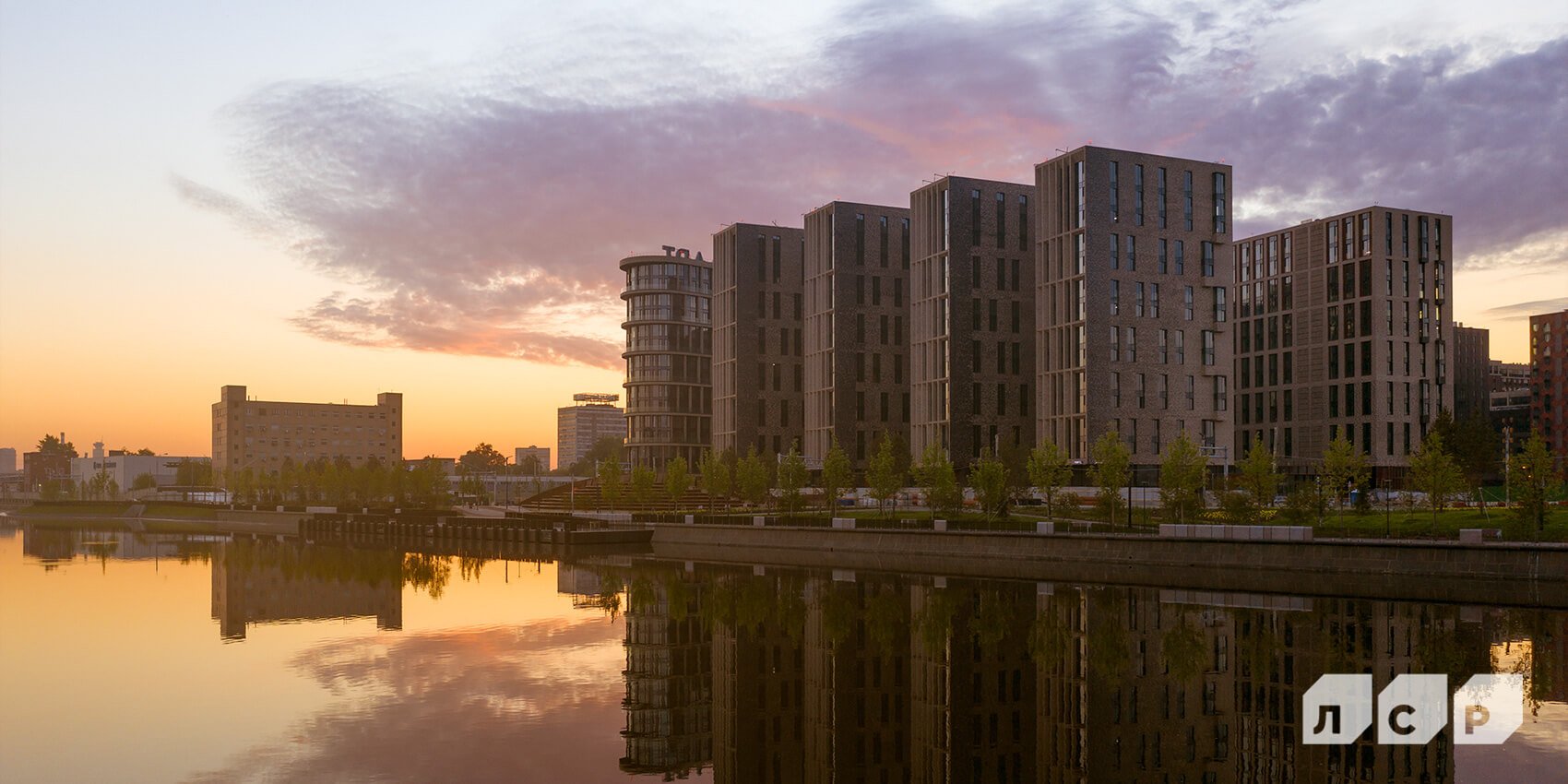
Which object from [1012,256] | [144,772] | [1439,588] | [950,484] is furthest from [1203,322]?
[144,772]

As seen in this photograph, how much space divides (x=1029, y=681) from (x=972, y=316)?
86734 millimetres

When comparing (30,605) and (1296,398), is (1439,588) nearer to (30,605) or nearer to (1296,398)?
(30,605)

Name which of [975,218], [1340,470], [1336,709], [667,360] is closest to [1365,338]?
[975,218]

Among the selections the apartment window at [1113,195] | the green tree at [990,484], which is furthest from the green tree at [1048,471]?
the apartment window at [1113,195]

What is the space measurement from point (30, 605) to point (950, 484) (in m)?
55.8

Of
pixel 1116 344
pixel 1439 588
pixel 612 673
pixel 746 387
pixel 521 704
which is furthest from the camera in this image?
pixel 746 387

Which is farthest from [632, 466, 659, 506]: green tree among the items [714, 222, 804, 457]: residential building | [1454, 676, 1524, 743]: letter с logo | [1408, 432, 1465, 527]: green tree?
[1454, 676, 1524, 743]: letter с logo

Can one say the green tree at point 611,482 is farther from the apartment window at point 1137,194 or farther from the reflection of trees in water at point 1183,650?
the reflection of trees in water at point 1183,650

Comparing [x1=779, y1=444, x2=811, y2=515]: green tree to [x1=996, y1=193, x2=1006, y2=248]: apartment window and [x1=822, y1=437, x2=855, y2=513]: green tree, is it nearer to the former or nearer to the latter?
[x1=822, y1=437, x2=855, y2=513]: green tree

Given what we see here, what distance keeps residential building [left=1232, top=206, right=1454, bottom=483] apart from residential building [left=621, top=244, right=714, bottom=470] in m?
76.7

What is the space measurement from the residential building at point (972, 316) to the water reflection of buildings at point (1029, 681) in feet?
205

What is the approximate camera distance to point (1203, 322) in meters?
106

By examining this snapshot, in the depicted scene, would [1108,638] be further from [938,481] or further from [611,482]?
[611,482]

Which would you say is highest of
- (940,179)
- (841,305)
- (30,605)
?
(940,179)
